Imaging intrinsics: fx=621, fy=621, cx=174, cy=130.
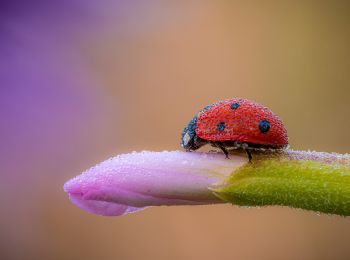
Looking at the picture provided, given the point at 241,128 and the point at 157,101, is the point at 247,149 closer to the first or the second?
the point at 241,128

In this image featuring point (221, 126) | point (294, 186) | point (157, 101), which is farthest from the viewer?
point (157, 101)

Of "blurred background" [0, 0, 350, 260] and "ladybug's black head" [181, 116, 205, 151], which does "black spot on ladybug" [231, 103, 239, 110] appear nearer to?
"ladybug's black head" [181, 116, 205, 151]

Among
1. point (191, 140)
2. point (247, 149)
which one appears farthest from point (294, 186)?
point (191, 140)

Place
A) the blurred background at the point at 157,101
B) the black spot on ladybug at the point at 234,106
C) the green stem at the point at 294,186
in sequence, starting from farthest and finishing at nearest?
the blurred background at the point at 157,101, the black spot on ladybug at the point at 234,106, the green stem at the point at 294,186

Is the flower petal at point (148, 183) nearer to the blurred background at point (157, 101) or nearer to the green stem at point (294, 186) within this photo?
the green stem at point (294, 186)

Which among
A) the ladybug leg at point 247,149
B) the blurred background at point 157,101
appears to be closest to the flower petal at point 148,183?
the ladybug leg at point 247,149

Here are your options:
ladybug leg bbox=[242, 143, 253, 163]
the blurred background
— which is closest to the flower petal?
ladybug leg bbox=[242, 143, 253, 163]

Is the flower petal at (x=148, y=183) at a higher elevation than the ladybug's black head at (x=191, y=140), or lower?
lower
